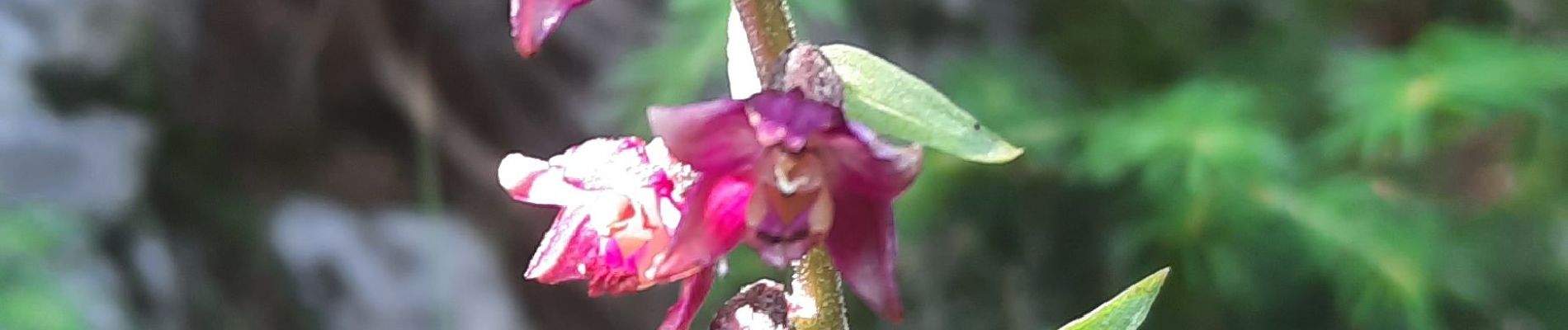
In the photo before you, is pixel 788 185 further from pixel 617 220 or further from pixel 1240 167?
pixel 1240 167

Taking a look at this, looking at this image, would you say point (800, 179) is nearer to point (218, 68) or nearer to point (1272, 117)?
point (1272, 117)

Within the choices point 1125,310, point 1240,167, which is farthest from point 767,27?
point 1240,167

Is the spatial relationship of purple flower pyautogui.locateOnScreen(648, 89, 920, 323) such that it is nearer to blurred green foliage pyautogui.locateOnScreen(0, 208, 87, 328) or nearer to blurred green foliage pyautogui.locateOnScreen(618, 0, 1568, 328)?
blurred green foliage pyautogui.locateOnScreen(618, 0, 1568, 328)

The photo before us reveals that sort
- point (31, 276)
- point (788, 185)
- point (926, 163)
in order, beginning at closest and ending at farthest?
point (788, 185), point (31, 276), point (926, 163)

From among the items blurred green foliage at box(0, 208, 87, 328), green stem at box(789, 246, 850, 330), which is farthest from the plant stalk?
blurred green foliage at box(0, 208, 87, 328)

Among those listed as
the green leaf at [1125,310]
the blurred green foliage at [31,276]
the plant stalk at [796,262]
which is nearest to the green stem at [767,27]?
the plant stalk at [796,262]

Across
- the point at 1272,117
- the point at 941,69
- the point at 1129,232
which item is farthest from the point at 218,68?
the point at 1272,117
